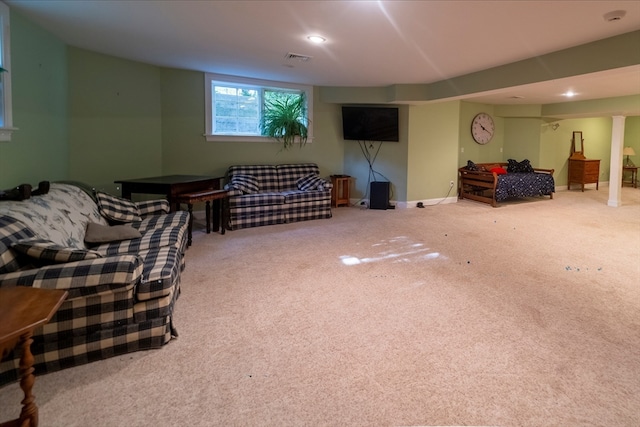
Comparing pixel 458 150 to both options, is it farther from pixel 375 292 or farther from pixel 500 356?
pixel 500 356

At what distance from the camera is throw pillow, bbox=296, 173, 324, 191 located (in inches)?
239

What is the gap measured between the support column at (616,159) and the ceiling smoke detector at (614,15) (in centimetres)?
497

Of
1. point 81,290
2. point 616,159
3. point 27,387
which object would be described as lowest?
point 27,387

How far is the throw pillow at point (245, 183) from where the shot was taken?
5.39 meters

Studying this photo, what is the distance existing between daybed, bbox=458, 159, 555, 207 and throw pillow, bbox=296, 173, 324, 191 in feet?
11.4

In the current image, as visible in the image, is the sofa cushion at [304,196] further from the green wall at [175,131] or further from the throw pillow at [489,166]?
the throw pillow at [489,166]

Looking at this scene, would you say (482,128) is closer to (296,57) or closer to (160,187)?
(296,57)

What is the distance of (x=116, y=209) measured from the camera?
3500mm

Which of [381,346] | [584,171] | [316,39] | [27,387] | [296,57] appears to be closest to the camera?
[27,387]

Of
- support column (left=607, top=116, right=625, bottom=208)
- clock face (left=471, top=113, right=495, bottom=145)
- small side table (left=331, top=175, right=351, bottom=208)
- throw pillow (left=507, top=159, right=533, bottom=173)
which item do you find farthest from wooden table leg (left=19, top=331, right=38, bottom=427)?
throw pillow (left=507, top=159, right=533, bottom=173)

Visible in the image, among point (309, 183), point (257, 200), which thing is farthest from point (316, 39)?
point (309, 183)

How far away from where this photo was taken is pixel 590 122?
977cm

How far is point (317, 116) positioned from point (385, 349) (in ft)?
17.5

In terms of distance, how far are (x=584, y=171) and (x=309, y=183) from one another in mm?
7558
